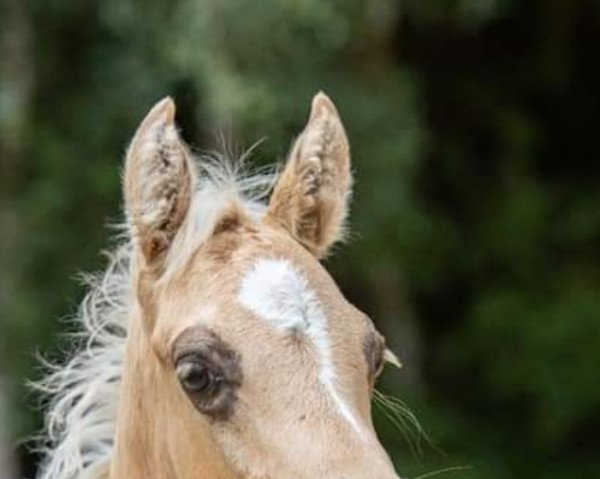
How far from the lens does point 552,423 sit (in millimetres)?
10812

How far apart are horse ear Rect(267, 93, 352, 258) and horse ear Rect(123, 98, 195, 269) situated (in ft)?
0.67

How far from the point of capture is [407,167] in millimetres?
9727

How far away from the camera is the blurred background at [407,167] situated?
8.96 meters

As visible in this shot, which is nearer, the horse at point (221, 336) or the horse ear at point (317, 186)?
the horse at point (221, 336)

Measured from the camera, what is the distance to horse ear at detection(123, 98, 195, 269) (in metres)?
3.62

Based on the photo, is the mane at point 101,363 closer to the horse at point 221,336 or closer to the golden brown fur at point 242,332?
the horse at point 221,336

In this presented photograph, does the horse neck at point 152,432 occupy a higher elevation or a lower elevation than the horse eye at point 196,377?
lower

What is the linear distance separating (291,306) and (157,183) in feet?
1.22

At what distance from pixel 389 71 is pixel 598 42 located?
2.12 metres

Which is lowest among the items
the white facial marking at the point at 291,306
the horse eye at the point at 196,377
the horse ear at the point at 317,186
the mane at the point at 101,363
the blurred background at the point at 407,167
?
the blurred background at the point at 407,167

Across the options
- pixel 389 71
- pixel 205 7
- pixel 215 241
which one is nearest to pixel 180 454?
pixel 215 241

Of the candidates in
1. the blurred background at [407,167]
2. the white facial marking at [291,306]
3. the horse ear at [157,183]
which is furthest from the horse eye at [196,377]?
the blurred background at [407,167]

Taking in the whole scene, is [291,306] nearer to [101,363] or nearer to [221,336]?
[221,336]

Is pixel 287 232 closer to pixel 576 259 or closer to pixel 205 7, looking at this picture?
pixel 205 7
